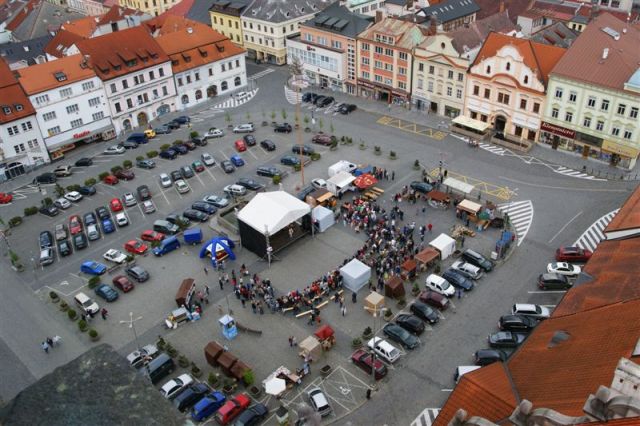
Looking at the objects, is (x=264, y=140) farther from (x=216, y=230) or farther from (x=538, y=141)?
(x=538, y=141)

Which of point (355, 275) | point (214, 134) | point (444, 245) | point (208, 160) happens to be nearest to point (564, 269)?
point (444, 245)

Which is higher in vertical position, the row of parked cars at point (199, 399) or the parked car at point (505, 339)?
the parked car at point (505, 339)

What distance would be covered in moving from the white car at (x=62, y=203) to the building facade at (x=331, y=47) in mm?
47951

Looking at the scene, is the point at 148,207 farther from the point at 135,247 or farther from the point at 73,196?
the point at 73,196

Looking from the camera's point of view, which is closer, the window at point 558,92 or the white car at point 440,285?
the white car at point 440,285

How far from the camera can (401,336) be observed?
156 ft

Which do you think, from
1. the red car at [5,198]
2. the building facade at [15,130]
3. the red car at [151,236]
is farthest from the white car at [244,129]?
the red car at [5,198]

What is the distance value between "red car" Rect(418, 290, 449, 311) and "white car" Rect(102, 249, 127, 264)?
3067 cm

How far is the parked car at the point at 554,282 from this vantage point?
170ft

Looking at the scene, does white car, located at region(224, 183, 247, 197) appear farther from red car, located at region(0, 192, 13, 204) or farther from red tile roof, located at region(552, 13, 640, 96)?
red tile roof, located at region(552, 13, 640, 96)

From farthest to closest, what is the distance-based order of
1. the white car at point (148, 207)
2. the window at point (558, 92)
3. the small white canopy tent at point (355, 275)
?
the window at point (558, 92)
the white car at point (148, 207)
the small white canopy tent at point (355, 275)

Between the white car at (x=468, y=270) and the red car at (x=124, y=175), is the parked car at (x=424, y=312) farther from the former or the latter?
the red car at (x=124, y=175)

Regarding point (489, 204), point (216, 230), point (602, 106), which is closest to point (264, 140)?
point (216, 230)

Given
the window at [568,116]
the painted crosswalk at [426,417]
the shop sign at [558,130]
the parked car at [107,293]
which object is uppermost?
the window at [568,116]
